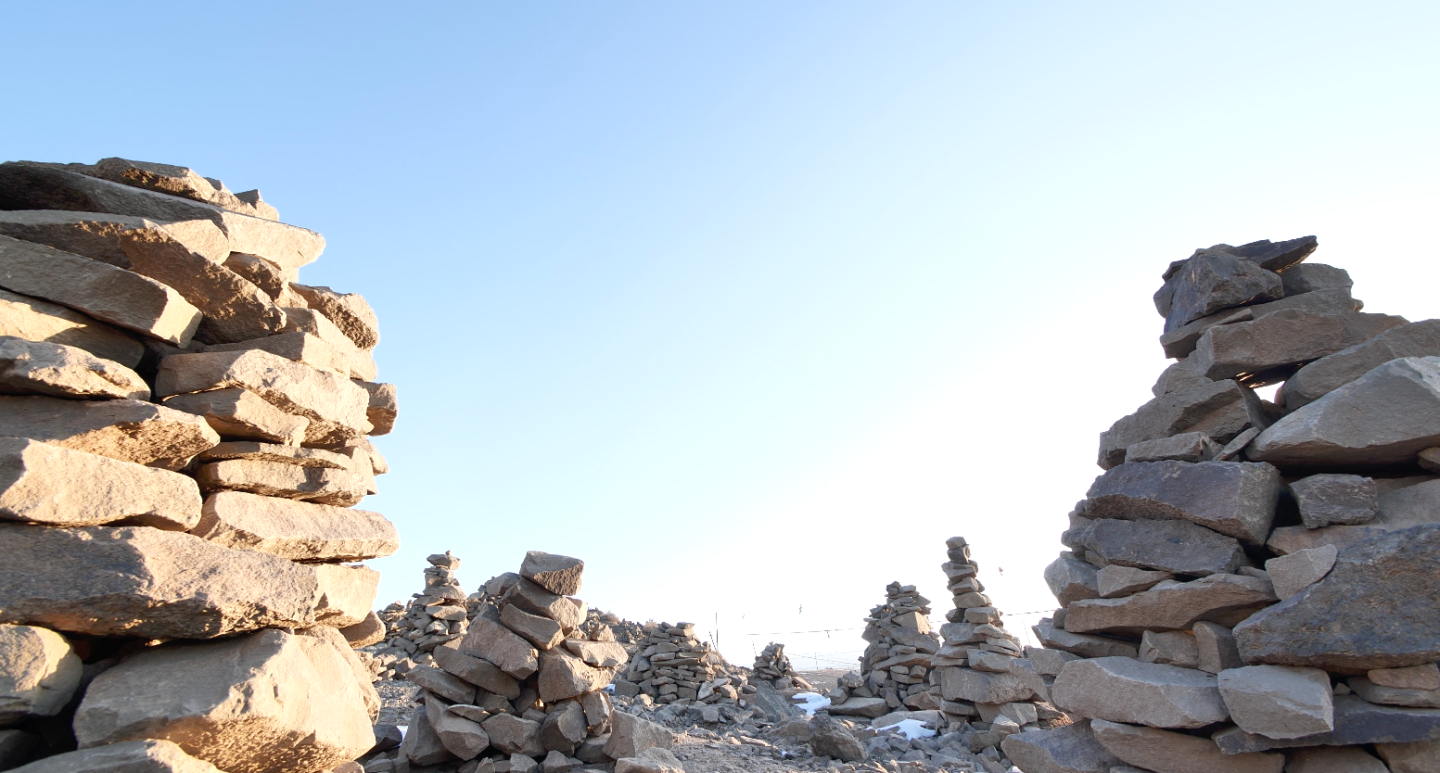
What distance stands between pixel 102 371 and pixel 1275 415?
21.0 feet

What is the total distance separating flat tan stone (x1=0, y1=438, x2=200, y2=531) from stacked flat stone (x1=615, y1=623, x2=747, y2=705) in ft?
47.4

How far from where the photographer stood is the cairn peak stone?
26.0ft

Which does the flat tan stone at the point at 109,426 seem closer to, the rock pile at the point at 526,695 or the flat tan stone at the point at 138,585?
the flat tan stone at the point at 138,585

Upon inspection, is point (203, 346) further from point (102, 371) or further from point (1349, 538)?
point (1349, 538)

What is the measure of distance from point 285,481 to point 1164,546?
4.95 metres

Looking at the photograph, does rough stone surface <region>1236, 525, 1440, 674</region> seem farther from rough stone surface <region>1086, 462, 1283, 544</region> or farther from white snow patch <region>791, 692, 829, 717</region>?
white snow patch <region>791, 692, 829, 717</region>

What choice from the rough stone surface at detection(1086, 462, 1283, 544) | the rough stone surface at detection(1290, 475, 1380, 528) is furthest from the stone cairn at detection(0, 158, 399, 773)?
the rough stone surface at detection(1290, 475, 1380, 528)

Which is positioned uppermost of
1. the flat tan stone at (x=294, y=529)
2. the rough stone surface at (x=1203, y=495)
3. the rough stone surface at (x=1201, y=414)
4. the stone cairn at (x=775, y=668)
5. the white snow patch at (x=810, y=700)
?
the rough stone surface at (x=1201, y=414)

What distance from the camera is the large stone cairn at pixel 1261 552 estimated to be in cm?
339

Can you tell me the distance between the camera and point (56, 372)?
99.5 inches

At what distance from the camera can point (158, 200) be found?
340cm

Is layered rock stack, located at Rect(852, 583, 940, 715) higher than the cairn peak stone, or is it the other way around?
the cairn peak stone

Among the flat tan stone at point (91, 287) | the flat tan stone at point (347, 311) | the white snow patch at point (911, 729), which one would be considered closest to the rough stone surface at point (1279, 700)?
the flat tan stone at point (347, 311)

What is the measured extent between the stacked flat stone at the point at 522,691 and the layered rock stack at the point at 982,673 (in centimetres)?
636
